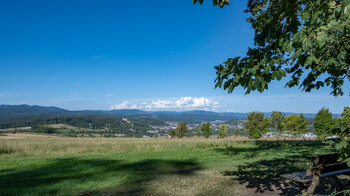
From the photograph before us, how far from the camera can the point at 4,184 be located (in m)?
6.32

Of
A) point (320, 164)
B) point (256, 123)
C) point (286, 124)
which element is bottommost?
point (256, 123)

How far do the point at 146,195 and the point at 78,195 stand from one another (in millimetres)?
1664

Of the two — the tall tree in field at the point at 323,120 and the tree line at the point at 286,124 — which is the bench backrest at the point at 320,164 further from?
the tall tree in field at the point at 323,120

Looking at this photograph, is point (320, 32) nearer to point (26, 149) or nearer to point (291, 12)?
point (291, 12)

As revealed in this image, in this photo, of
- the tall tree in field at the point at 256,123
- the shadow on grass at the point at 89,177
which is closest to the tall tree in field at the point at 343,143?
the shadow on grass at the point at 89,177

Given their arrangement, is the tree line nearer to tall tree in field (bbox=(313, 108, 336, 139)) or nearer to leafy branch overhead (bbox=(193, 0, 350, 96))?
tall tree in field (bbox=(313, 108, 336, 139))

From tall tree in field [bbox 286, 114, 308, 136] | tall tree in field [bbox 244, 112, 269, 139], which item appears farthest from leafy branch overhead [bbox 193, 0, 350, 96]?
tall tree in field [bbox 244, 112, 269, 139]

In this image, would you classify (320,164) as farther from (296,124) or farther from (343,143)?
(296,124)

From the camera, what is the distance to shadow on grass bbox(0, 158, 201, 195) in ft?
18.4

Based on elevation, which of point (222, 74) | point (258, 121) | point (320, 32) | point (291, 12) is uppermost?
point (291, 12)

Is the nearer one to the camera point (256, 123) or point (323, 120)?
point (323, 120)

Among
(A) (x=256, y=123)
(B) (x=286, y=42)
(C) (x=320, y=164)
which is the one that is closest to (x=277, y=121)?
(A) (x=256, y=123)

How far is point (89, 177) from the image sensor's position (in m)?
6.99

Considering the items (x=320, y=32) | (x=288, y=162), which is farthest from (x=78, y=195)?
(x=288, y=162)
